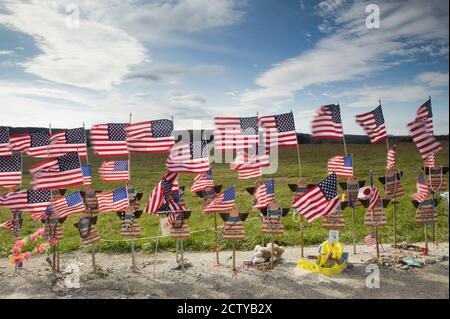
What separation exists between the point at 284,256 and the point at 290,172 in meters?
28.8

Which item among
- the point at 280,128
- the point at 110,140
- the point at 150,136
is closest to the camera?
the point at 150,136

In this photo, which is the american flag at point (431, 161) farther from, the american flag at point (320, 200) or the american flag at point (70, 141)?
the american flag at point (70, 141)

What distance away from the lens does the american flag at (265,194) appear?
42.7ft

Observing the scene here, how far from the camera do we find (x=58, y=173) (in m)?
11.5

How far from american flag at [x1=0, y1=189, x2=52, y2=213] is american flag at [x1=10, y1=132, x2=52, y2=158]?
1610mm

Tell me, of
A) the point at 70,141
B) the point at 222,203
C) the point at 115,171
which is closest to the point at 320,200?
the point at 222,203

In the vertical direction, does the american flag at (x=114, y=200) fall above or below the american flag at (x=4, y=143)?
below

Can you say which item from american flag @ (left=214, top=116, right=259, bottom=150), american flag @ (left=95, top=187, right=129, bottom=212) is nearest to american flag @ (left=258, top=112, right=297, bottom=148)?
american flag @ (left=214, top=116, right=259, bottom=150)

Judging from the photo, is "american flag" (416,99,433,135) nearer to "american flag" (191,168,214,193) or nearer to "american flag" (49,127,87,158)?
"american flag" (191,168,214,193)

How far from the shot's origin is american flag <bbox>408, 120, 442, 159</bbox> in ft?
38.1

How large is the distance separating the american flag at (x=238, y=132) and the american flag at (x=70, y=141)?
439 centimetres

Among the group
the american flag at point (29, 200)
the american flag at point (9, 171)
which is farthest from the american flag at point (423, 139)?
the american flag at point (9, 171)

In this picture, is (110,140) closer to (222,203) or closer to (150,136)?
(150,136)

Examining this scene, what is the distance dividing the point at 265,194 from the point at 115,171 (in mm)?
4929
